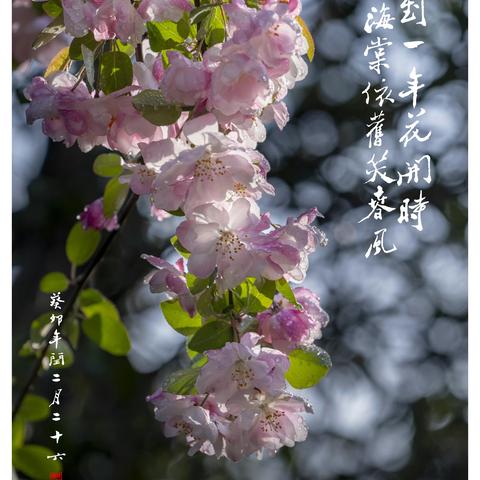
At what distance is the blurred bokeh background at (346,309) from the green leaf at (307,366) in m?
2.05

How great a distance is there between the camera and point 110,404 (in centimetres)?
305

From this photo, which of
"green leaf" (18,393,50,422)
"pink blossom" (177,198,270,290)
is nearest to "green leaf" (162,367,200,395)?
"pink blossom" (177,198,270,290)

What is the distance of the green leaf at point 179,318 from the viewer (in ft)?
2.50

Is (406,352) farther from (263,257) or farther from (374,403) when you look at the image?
(263,257)

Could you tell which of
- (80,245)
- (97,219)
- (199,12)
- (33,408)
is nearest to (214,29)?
(199,12)

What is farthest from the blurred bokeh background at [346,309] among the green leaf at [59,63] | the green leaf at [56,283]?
the green leaf at [59,63]

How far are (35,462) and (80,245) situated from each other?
300 mm

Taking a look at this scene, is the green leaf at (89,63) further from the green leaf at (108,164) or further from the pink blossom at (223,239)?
the green leaf at (108,164)

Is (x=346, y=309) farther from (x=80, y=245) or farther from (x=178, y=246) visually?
(x=178, y=246)

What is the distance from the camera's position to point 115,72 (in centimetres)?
68

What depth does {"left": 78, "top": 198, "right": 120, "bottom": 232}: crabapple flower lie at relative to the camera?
3.62 feet

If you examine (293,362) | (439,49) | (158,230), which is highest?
(293,362)

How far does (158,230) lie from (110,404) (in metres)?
0.68

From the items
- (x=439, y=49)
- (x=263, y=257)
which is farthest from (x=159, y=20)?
(x=439, y=49)
